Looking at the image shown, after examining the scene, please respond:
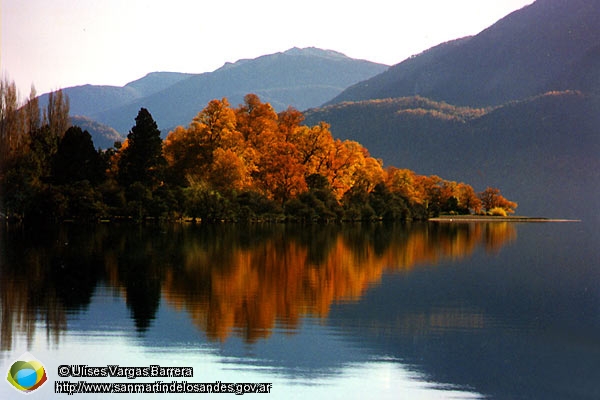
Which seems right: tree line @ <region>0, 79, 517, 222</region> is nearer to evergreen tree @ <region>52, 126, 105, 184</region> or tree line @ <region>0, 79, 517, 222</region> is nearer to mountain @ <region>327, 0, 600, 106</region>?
evergreen tree @ <region>52, 126, 105, 184</region>

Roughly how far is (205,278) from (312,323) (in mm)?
5714

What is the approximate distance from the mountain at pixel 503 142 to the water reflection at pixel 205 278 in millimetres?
86043

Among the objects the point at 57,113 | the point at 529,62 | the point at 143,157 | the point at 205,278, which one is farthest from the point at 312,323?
the point at 529,62

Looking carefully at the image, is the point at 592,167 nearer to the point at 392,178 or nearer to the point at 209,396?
the point at 392,178

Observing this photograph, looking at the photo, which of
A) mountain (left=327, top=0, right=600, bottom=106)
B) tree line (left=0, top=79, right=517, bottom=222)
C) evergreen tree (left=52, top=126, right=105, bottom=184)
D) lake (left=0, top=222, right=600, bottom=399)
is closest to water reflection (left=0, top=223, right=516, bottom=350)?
lake (left=0, top=222, right=600, bottom=399)

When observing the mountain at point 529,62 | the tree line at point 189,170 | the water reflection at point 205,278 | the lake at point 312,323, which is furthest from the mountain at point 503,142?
the lake at point 312,323

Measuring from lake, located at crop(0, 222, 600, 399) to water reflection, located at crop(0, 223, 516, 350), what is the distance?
2.3 inches

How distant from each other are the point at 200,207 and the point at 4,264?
3000 cm

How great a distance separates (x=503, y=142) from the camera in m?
138

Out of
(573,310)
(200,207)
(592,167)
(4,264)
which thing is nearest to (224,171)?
(200,207)

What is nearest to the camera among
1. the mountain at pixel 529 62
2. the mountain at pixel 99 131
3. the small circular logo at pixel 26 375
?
the small circular logo at pixel 26 375

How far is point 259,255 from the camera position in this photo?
76.8 feet

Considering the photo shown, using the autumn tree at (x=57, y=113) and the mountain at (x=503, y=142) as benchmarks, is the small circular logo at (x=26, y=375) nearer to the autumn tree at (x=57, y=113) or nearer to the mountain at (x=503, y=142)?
the autumn tree at (x=57, y=113)

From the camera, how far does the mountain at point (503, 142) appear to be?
385 feet
